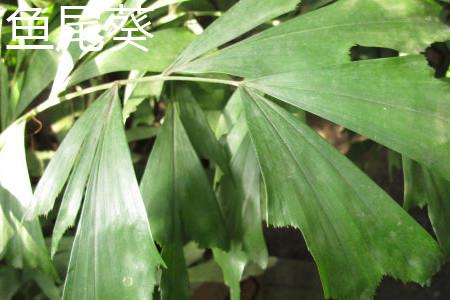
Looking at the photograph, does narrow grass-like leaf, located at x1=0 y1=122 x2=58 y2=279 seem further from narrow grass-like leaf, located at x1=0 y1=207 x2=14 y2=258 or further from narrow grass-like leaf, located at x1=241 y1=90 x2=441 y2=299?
narrow grass-like leaf, located at x1=241 y1=90 x2=441 y2=299

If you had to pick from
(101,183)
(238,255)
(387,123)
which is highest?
(387,123)

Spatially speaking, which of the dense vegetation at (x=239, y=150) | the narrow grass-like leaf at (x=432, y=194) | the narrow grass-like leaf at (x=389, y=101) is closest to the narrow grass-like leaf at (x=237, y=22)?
the dense vegetation at (x=239, y=150)

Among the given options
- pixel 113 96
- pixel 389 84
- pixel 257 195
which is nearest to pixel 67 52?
pixel 113 96

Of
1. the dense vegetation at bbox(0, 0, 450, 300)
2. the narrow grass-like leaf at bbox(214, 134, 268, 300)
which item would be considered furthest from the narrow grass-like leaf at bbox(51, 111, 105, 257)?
the narrow grass-like leaf at bbox(214, 134, 268, 300)

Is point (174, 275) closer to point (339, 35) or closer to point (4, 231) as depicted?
point (4, 231)

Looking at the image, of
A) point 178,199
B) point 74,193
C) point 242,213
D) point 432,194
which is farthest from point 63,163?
point 432,194

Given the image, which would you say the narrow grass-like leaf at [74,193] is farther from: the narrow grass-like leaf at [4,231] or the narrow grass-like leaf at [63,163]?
the narrow grass-like leaf at [4,231]

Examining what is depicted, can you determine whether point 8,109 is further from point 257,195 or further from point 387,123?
point 387,123
